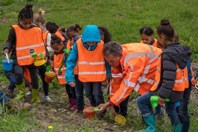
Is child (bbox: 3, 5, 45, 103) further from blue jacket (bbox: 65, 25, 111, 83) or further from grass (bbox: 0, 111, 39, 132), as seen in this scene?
grass (bbox: 0, 111, 39, 132)

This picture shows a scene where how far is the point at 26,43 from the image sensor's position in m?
7.32

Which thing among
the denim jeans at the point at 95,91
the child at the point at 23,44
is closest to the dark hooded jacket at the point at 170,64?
the denim jeans at the point at 95,91

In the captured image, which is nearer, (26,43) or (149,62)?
(149,62)

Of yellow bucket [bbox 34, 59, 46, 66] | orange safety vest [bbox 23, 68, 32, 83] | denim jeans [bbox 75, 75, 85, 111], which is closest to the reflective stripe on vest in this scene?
denim jeans [bbox 75, 75, 85, 111]

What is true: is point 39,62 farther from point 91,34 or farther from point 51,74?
point 91,34

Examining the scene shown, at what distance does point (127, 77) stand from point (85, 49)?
41.9 inches

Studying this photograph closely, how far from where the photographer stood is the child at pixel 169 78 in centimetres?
517

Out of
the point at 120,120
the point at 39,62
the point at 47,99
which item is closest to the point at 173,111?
the point at 120,120

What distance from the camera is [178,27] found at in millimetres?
13125

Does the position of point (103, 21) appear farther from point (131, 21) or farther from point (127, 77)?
point (127, 77)

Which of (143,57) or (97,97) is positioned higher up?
(143,57)

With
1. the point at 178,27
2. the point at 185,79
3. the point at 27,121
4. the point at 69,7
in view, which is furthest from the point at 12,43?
the point at 69,7

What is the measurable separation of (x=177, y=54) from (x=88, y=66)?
5.68 feet

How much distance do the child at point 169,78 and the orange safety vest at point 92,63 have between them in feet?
3.44
